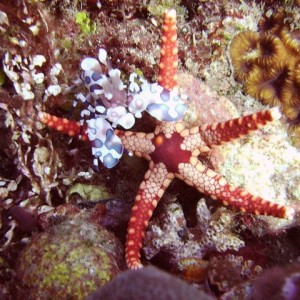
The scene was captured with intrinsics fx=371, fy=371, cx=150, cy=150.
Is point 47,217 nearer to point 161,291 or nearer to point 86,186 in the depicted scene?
point 86,186

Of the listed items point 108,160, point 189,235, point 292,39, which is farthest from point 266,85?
point 108,160

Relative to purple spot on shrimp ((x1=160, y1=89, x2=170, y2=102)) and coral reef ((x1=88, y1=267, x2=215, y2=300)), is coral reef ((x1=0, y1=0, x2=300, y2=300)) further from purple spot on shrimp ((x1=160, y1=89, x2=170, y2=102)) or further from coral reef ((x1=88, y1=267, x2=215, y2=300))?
coral reef ((x1=88, y1=267, x2=215, y2=300))

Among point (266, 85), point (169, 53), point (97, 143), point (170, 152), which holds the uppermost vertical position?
point (266, 85)

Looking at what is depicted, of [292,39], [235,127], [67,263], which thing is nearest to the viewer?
[235,127]

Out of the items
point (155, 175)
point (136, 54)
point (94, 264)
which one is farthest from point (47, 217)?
point (136, 54)

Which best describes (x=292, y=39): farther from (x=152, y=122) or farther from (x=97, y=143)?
(x=97, y=143)

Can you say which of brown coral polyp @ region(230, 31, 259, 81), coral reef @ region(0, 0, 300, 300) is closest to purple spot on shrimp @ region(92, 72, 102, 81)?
coral reef @ region(0, 0, 300, 300)
